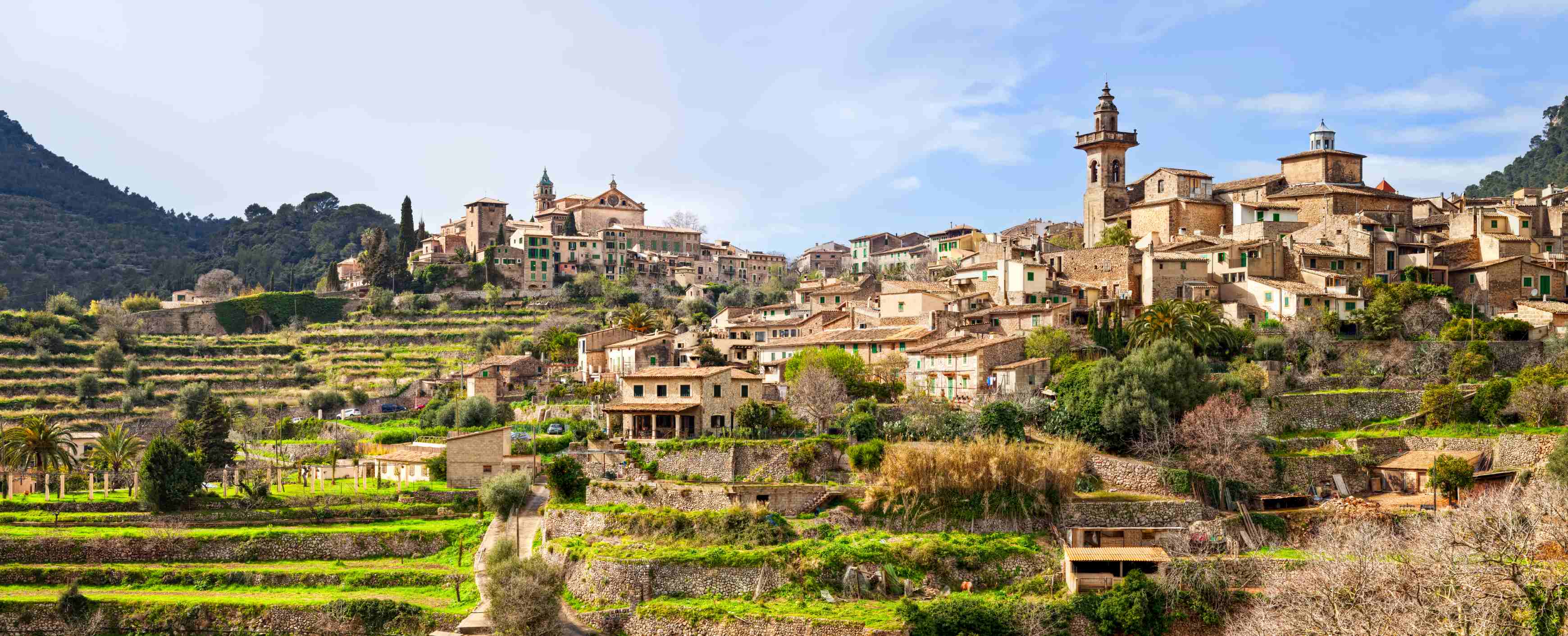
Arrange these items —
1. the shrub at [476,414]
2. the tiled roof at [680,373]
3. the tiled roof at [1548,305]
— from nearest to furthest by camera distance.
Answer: the tiled roof at [680,373] < the tiled roof at [1548,305] < the shrub at [476,414]

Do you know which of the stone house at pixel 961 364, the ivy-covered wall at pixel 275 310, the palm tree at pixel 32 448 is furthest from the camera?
the ivy-covered wall at pixel 275 310

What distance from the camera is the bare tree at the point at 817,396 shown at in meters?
43.1

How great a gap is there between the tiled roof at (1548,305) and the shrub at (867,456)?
1051 inches

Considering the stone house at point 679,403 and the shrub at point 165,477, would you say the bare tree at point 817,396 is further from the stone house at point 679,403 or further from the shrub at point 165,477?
the shrub at point 165,477

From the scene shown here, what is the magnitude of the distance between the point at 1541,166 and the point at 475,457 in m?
87.5

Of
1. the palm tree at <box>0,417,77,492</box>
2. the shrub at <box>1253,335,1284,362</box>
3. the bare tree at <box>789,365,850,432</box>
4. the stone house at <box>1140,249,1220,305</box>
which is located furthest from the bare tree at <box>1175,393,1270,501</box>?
the palm tree at <box>0,417,77,492</box>

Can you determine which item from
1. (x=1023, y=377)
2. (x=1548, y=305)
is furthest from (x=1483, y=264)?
(x=1023, y=377)

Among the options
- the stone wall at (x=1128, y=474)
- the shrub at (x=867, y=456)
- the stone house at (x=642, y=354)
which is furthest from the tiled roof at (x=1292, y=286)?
the stone house at (x=642, y=354)

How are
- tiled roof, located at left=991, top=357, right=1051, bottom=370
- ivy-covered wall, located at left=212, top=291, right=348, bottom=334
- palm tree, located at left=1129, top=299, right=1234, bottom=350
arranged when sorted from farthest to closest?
ivy-covered wall, located at left=212, top=291, right=348, bottom=334 < palm tree, located at left=1129, top=299, right=1234, bottom=350 < tiled roof, located at left=991, top=357, right=1051, bottom=370

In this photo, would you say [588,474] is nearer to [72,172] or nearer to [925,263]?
[925,263]

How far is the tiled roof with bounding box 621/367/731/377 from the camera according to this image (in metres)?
42.3

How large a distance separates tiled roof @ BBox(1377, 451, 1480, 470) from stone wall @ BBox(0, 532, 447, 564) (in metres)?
28.2

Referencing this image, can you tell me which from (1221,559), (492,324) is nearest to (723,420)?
(1221,559)

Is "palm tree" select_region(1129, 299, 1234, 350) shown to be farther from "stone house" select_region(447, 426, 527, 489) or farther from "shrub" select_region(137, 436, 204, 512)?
"shrub" select_region(137, 436, 204, 512)
